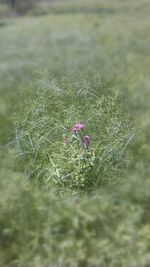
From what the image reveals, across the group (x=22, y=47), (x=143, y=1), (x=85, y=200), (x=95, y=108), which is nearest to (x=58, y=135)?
(x=95, y=108)

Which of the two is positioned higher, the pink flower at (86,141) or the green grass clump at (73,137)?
the pink flower at (86,141)

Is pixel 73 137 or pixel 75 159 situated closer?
pixel 75 159

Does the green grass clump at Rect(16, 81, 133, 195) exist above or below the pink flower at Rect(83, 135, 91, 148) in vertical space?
below

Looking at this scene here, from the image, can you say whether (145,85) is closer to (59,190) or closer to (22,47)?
(59,190)

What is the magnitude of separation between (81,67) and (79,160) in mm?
1911

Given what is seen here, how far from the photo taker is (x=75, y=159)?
318 centimetres

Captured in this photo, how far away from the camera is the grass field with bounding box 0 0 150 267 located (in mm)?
2367

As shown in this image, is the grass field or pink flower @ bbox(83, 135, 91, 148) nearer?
the grass field

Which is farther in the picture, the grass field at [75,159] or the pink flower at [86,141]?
the pink flower at [86,141]

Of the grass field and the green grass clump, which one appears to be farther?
the green grass clump

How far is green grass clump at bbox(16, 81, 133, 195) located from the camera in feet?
10.3

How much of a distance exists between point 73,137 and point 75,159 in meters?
0.17

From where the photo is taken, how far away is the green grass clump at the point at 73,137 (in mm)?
3145

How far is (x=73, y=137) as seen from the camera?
10.8 feet
